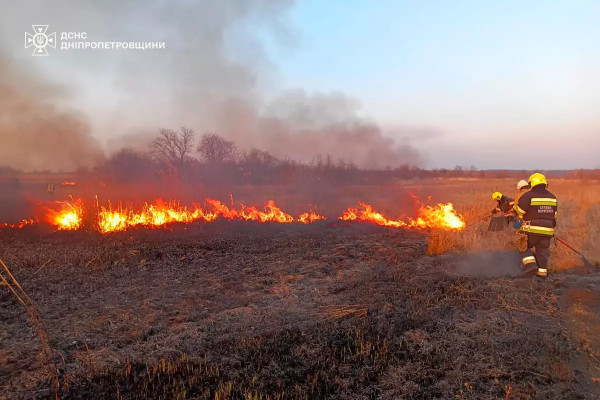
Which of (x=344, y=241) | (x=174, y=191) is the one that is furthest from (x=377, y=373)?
(x=174, y=191)

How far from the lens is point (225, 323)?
21.0 feet

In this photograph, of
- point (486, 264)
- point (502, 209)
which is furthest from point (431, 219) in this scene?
point (502, 209)

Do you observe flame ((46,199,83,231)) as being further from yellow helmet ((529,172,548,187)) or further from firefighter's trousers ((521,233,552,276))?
yellow helmet ((529,172,548,187))

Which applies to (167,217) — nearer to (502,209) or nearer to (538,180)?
(502,209)

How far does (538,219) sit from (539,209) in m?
0.23

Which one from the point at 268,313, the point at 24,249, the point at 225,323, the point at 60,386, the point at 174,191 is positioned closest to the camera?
the point at 60,386

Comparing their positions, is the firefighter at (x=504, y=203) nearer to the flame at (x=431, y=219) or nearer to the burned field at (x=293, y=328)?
the burned field at (x=293, y=328)

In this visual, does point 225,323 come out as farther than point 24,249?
No

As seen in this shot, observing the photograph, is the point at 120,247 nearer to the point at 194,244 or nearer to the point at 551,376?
the point at 194,244

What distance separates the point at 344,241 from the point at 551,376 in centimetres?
839

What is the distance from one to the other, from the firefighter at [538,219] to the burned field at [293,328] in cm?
50

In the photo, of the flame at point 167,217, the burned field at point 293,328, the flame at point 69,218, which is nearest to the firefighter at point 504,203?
the burned field at point 293,328

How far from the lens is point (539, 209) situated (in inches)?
311

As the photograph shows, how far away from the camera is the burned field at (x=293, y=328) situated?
14.5ft
